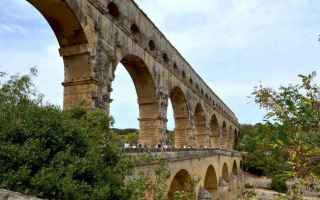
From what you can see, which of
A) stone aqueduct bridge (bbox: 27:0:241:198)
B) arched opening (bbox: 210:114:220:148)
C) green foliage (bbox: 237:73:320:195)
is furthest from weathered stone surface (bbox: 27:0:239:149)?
arched opening (bbox: 210:114:220:148)

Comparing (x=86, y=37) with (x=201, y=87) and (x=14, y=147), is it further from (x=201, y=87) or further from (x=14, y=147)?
(x=201, y=87)

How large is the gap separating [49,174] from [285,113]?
3.92 metres

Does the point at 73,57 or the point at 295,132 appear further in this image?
the point at 73,57

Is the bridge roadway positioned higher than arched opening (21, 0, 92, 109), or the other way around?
arched opening (21, 0, 92, 109)

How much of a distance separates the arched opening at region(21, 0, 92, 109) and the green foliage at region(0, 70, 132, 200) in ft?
11.7

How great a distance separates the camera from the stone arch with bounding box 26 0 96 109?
33.1 feet

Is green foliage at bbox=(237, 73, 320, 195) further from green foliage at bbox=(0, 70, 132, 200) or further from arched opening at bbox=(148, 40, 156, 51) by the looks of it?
arched opening at bbox=(148, 40, 156, 51)

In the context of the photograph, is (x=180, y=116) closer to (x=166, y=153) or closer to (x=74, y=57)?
(x=166, y=153)

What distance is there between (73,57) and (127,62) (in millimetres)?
4704

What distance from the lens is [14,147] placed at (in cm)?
549

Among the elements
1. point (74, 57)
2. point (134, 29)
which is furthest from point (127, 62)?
point (74, 57)

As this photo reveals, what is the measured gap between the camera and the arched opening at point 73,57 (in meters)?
10.1

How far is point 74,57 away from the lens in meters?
10.6

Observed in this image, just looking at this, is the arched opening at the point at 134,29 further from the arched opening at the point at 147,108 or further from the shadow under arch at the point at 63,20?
the shadow under arch at the point at 63,20
